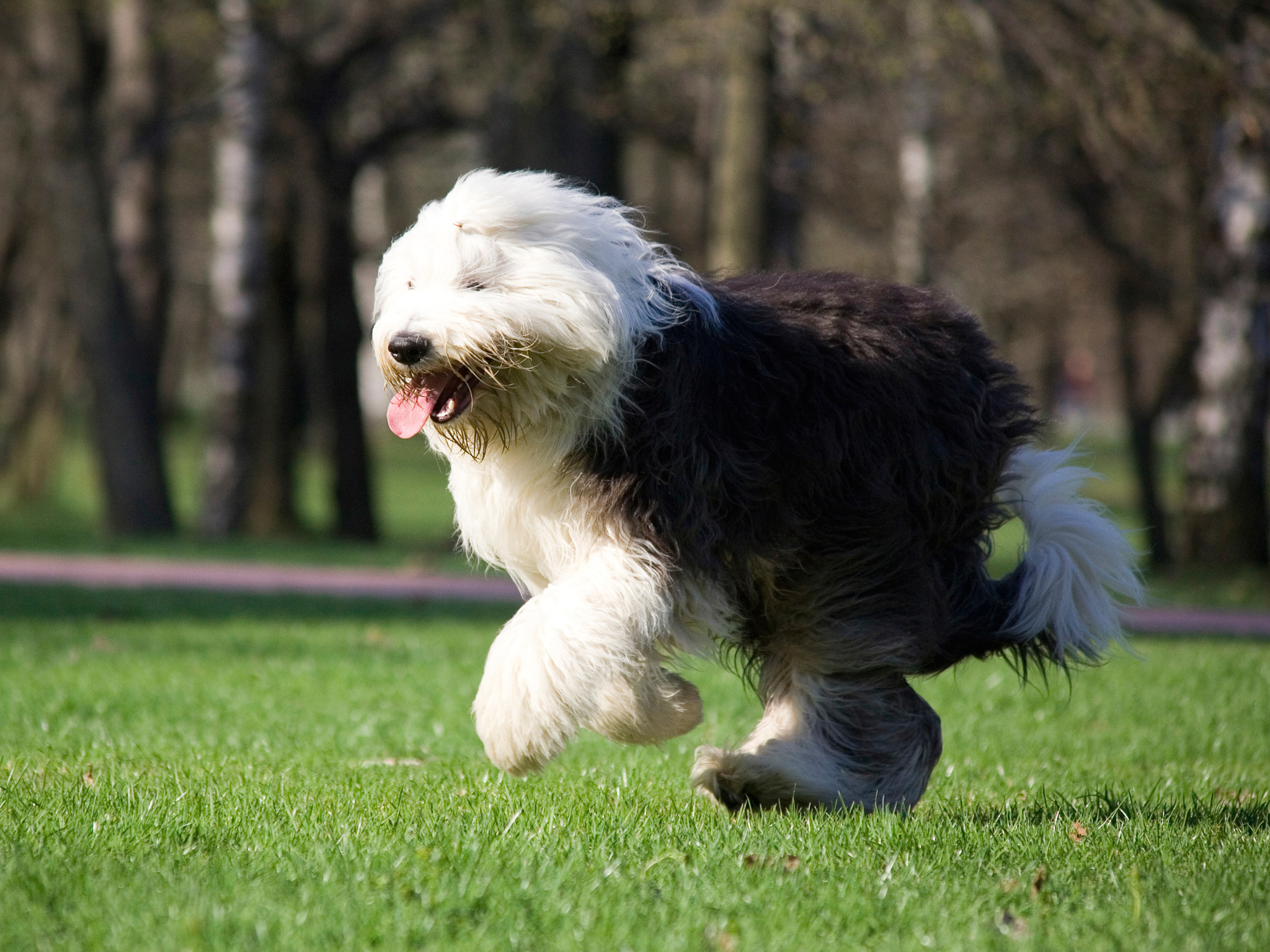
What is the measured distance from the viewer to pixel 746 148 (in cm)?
1259

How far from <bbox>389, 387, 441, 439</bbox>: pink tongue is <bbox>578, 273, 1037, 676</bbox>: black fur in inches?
18.0

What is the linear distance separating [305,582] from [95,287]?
5.41m

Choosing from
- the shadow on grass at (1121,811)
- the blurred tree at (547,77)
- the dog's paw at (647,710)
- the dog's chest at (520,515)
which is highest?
the blurred tree at (547,77)

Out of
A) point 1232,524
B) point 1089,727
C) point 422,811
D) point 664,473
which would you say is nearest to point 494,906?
point 422,811

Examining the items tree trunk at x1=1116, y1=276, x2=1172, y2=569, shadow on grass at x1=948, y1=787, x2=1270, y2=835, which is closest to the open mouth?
shadow on grass at x1=948, y1=787, x2=1270, y2=835

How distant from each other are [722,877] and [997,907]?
646 mm

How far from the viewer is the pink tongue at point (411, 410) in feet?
13.5

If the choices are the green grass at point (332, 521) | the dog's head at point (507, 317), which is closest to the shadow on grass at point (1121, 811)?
the green grass at point (332, 521)

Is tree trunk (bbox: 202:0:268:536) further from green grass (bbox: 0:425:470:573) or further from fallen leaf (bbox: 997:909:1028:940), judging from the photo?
fallen leaf (bbox: 997:909:1028:940)

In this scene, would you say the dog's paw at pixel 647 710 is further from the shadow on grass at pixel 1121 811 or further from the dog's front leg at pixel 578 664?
the shadow on grass at pixel 1121 811

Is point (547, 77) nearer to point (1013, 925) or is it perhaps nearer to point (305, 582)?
point (305, 582)

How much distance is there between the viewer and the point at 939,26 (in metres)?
12.3

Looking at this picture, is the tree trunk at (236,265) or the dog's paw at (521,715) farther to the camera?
the tree trunk at (236,265)

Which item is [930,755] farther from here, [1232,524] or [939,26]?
Answer: [1232,524]
